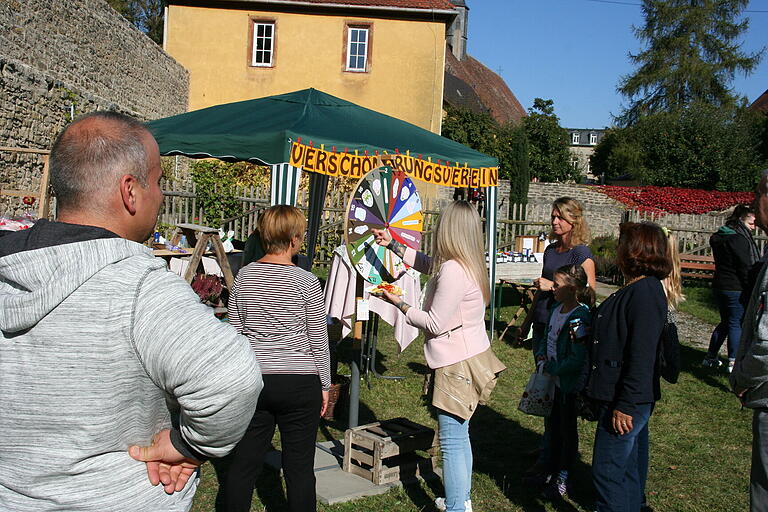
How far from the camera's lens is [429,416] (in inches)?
235

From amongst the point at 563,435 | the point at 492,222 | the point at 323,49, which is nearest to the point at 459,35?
the point at 323,49

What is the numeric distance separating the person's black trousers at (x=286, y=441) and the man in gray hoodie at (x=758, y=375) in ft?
6.26

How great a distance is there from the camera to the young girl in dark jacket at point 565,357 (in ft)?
13.4

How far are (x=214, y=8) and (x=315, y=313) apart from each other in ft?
62.0

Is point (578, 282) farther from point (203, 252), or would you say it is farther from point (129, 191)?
point (203, 252)

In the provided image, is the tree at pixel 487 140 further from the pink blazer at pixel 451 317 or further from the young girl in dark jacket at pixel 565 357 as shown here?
the pink blazer at pixel 451 317

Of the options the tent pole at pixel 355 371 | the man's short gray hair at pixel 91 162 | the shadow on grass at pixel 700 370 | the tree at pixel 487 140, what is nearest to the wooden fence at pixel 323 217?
the shadow on grass at pixel 700 370

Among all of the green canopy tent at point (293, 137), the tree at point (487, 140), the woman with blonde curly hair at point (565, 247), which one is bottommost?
the woman with blonde curly hair at point (565, 247)

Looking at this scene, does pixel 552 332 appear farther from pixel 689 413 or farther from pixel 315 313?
pixel 689 413

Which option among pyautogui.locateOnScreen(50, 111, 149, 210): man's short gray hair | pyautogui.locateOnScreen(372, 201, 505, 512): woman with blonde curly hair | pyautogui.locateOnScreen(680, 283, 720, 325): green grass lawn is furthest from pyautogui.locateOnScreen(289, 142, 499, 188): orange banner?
pyautogui.locateOnScreen(680, 283, 720, 325): green grass lawn

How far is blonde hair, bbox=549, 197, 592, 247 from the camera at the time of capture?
198 inches

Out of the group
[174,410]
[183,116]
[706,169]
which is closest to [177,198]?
[183,116]

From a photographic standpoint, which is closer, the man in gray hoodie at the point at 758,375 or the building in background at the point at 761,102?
the man in gray hoodie at the point at 758,375

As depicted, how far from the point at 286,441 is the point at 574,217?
9.28 ft
